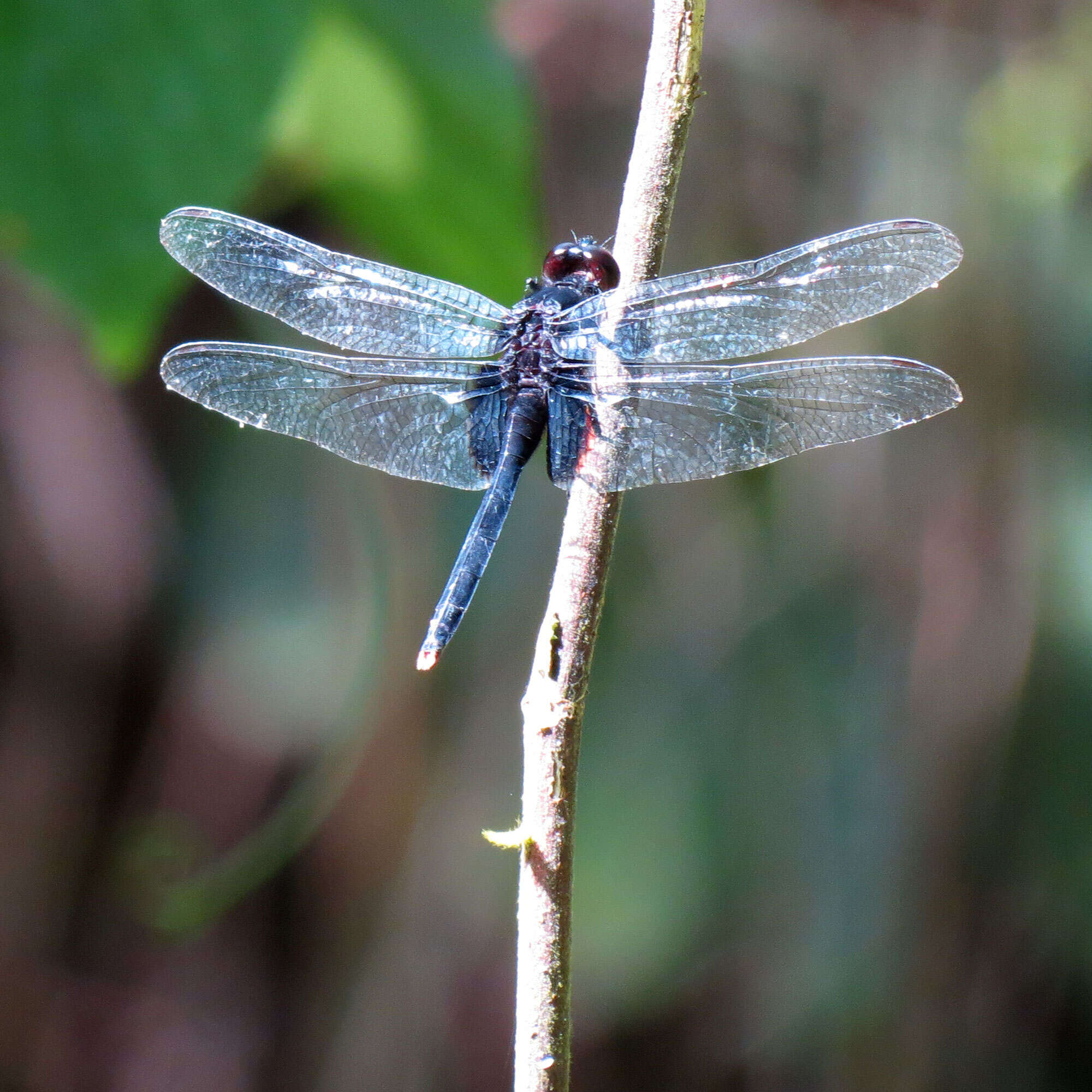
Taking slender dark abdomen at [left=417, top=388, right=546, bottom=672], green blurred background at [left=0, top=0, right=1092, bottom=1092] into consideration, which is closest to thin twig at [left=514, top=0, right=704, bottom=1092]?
slender dark abdomen at [left=417, top=388, right=546, bottom=672]

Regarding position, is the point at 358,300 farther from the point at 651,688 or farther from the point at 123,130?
the point at 651,688

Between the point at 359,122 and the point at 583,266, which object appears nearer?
the point at 583,266

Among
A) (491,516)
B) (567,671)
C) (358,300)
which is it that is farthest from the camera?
(358,300)

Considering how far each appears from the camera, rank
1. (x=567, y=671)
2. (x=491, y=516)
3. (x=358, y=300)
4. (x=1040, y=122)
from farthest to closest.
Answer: (x=1040, y=122), (x=358, y=300), (x=491, y=516), (x=567, y=671)

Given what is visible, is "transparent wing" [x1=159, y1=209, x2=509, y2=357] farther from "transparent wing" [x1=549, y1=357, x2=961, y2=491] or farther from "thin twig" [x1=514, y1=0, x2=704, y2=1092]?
"thin twig" [x1=514, y1=0, x2=704, y2=1092]

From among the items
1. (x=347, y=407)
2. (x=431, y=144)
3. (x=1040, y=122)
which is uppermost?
(x=1040, y=122)

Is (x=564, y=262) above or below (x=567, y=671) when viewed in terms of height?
above

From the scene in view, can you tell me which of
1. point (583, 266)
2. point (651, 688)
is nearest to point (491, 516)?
point (583, 266)
